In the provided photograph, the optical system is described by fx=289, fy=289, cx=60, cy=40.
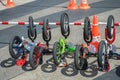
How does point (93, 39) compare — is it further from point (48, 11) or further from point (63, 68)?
point (48, 11)

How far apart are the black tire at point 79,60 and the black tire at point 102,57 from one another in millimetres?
408

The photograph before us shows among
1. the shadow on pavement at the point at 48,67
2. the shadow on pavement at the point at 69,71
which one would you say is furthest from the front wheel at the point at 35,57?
the shadow on pavement at the point at 69,71

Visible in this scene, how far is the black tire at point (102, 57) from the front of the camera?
654 centimetres

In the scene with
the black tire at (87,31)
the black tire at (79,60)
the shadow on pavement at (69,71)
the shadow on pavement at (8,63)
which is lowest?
the shadow on pavement at (69,71)

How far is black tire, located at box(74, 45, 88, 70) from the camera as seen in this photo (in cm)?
663

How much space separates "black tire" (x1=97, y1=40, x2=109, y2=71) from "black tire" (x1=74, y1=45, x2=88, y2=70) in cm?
41

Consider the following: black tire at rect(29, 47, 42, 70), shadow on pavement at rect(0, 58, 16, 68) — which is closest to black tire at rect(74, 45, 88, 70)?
black tire at rect(29, 47, 42, 70)

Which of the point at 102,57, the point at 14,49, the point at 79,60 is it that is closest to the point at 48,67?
A: the point at 79,60

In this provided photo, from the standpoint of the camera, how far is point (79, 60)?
686 cm

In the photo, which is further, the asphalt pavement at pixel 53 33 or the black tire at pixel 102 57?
the asphalt pavement at pixel 53 33

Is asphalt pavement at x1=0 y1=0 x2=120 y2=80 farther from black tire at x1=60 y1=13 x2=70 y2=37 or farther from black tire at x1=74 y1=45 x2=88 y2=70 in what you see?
black tire at x1=60 y1=13 x2=70 y2=37

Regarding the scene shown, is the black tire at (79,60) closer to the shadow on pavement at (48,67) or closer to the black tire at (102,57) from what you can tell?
the black tire at (102,57)

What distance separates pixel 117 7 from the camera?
1361 cm

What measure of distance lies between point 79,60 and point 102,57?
57 centimetres
